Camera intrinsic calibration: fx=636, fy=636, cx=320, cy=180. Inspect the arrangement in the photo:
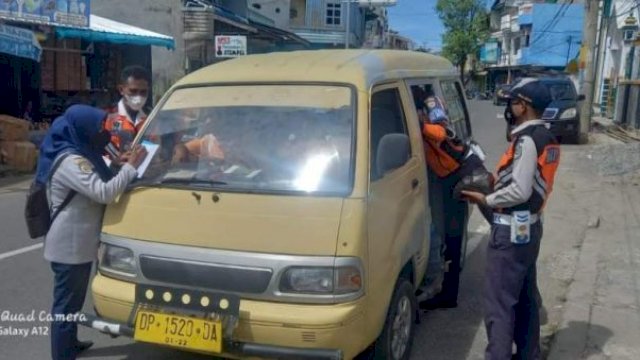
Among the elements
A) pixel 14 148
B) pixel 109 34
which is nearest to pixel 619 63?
pixel 109 34

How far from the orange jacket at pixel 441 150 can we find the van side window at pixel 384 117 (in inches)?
12.9

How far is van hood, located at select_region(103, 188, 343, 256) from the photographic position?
3.30 m

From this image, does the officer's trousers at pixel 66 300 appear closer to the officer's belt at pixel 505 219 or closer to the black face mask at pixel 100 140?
the black face mask at pixel 100 140

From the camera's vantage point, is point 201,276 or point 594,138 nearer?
point 201,276

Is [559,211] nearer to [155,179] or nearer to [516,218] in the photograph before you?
[516,218]

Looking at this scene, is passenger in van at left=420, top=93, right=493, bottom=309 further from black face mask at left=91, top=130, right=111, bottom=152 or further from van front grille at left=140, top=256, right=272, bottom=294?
black face mask at left=91, top=130, right=111, bottom=152

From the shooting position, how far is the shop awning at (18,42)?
11.5 metres

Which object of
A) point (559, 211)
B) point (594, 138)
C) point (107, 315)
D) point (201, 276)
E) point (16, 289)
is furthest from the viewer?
point (594, 138)

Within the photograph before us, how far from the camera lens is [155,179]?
384 cm

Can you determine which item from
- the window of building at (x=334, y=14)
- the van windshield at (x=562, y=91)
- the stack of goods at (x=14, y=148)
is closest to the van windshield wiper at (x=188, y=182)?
the stack of goods at (x=14, y=148)

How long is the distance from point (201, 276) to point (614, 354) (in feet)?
9.70

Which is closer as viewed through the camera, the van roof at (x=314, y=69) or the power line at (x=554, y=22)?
the van roof at (x=314, y=69)

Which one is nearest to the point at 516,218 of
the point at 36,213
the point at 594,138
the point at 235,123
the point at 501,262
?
the point at 501,262

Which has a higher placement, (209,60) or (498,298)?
(209,60)
